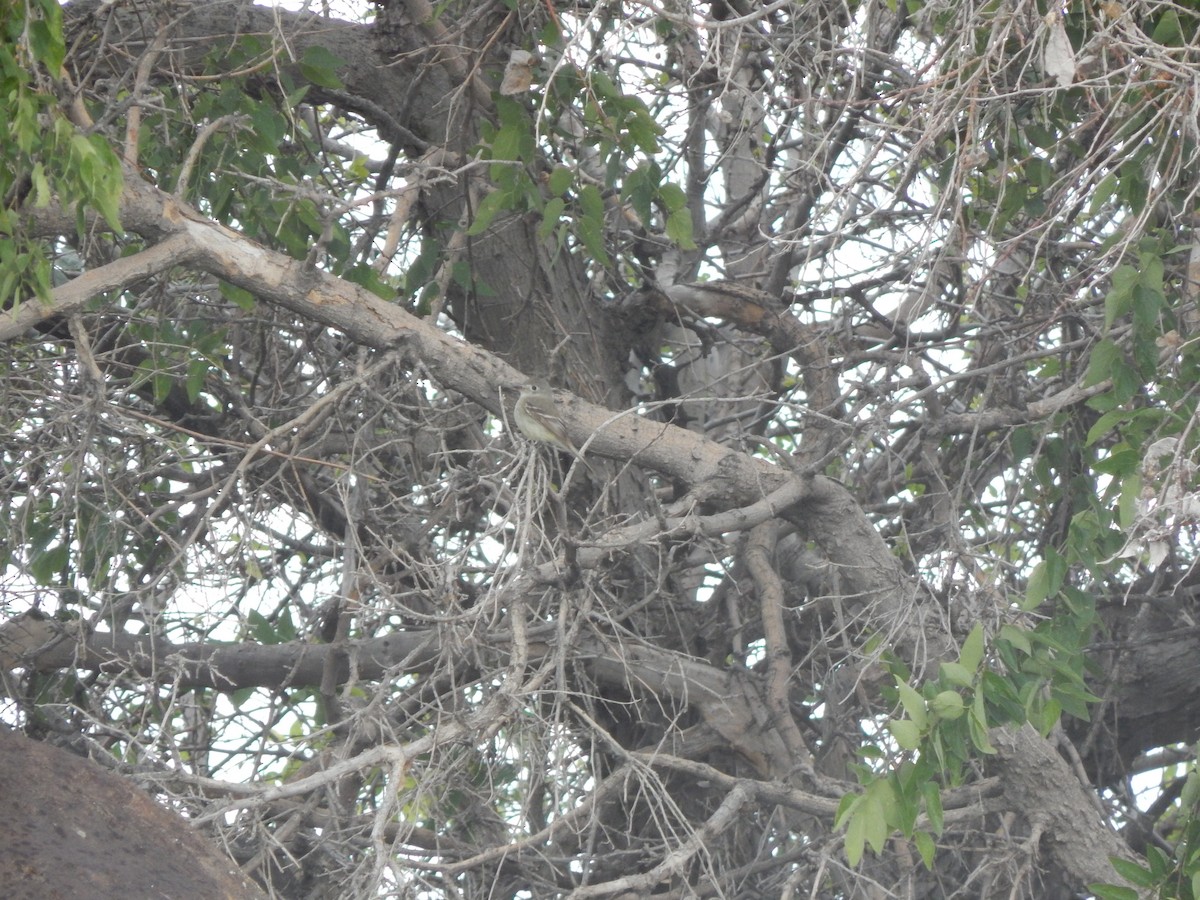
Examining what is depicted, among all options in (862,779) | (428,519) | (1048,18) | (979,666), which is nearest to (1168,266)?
(1048,18)

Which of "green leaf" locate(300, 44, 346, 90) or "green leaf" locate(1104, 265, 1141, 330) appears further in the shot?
"green leaf" locate(300, 44, 346, 90)

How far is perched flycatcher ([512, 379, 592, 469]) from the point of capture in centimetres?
371

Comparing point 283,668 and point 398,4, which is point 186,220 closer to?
point 398,4

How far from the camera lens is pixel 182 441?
4.86 metres

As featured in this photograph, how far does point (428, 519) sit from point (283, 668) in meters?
0.96

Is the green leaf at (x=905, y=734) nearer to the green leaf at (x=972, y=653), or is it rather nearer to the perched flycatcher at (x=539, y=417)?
the green leaf at (x=972, y=653)

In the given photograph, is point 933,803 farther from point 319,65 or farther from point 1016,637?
point 319,65

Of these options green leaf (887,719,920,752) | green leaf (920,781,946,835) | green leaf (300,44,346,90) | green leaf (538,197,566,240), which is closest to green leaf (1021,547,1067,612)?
green leaf (920,781,946,835)

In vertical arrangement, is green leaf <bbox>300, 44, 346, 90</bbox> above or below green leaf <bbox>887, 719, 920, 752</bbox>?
above

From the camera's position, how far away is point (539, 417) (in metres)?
3.76

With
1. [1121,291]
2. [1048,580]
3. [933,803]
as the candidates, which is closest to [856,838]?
[933,803]

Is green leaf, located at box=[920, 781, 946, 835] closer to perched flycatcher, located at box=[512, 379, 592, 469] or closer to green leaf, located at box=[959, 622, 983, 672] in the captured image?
green leaf, located at box=[959, 622, 983, 672]

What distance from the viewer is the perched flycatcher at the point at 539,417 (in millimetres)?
3715

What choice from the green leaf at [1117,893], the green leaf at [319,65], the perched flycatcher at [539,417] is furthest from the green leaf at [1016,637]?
the green leaf at [319,65]
